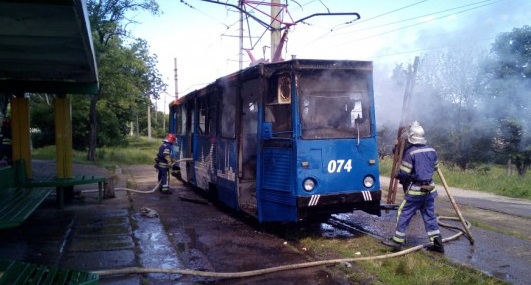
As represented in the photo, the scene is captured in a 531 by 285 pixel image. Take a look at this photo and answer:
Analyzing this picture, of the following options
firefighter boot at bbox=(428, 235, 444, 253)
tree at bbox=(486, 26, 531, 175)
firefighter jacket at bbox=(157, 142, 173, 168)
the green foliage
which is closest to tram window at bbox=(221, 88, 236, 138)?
firefighter jacket at bbox=(157, 142, 173, 168)

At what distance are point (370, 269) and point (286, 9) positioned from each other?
34.3ft

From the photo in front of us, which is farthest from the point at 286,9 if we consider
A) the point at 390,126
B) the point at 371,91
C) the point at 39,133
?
the point at 39,133

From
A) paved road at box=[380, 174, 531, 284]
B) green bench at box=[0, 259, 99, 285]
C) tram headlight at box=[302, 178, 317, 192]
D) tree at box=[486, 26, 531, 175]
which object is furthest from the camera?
tree at box=[486, 26, 531, 175]

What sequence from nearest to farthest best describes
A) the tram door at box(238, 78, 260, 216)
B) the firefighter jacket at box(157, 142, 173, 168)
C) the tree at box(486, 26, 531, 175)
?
the tram door at box(238, 78, 260, 216) → the tree at box(486, 26, 531, 175) → the firefighter jacket at box(157, 142, 173, 168)

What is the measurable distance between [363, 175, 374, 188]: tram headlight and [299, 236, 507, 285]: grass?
2.99 ft

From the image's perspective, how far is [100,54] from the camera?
779 inches

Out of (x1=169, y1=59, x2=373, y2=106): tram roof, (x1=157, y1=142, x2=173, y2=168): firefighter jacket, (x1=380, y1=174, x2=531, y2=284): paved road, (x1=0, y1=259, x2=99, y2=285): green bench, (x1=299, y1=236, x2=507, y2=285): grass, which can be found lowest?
(x1=380, y1=174, x2=531, y2=284): paved road

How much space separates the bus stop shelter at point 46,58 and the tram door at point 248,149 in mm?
2666

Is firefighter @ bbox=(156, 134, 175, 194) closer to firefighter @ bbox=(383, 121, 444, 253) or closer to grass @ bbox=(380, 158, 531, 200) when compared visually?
firefighter @ bbox=(383, 121, 444, 253)

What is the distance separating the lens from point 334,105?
7238 mm

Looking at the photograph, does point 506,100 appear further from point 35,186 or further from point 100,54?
point 100,54

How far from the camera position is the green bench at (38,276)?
3822 mm

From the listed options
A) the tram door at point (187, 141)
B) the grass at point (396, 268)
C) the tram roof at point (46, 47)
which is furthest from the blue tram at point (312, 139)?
the tram door at point (187, 141)

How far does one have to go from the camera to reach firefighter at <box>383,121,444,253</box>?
6.58 m
